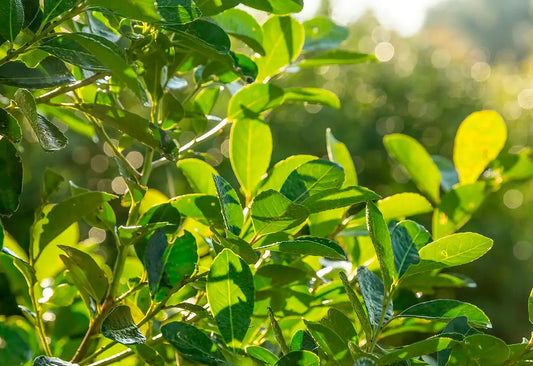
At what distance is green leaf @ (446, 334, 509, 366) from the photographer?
397mm

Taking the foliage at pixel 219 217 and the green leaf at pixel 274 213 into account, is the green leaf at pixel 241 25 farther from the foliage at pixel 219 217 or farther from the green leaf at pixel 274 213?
the green leaf at pixel 274 213

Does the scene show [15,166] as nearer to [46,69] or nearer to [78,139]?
[46,69]

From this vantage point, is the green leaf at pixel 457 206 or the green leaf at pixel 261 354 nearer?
the green leaf at pixel 261 354

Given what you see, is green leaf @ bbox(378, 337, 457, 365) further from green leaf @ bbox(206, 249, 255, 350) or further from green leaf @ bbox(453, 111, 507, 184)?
green leaf @ bbox(453, 111, 507, 184)

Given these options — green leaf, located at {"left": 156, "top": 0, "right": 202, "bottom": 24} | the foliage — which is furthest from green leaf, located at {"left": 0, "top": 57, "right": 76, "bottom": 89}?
green leaf, located at {"left": 156, "top": 0, "right": 202, "bottom": 24}

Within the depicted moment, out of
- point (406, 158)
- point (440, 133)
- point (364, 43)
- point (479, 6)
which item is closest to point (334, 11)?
point (364, 43)

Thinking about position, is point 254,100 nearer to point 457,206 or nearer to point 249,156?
point 249,156

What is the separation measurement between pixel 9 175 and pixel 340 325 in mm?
254

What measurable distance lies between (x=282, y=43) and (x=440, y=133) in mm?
4784

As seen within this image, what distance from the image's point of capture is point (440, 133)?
204 inches

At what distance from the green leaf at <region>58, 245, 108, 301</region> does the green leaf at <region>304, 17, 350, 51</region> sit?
0.32 m

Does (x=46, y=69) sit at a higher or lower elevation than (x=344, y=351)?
higher

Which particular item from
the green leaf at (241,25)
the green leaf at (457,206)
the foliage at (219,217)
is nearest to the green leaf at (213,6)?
the foliage at (219,217)

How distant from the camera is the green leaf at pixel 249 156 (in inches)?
22.0
